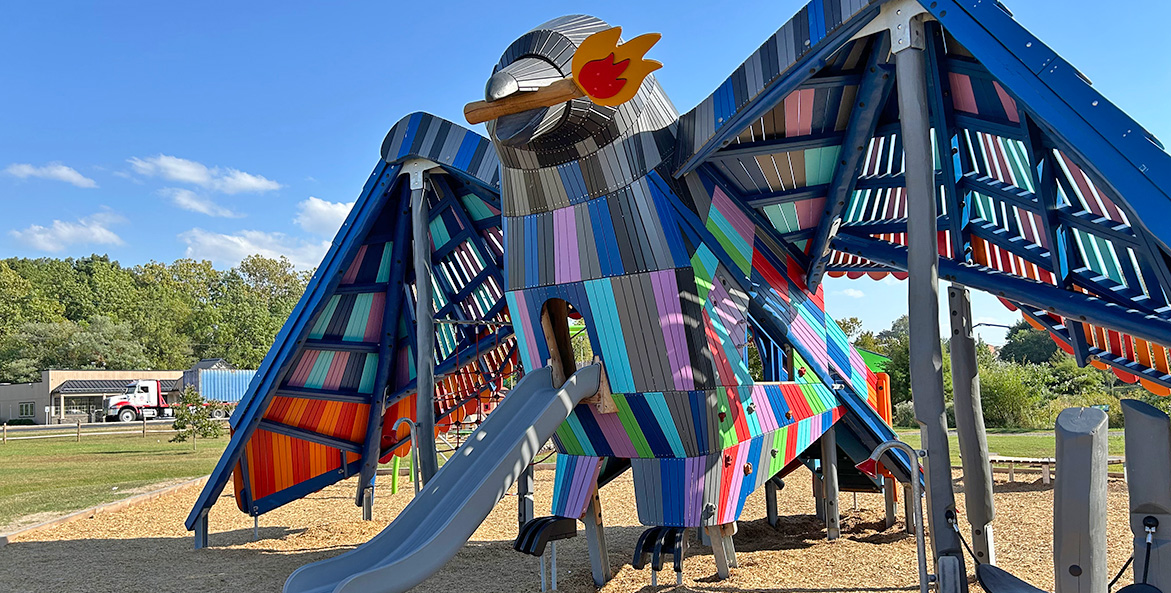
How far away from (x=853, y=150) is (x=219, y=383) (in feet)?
135

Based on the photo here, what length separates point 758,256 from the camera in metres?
7.71

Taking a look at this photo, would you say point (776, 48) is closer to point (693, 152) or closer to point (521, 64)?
point (693, 152)

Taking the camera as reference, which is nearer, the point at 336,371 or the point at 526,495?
the point at 526,495

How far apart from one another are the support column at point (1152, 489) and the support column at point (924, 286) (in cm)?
121

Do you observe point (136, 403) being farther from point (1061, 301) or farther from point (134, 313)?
point (1061, 301)

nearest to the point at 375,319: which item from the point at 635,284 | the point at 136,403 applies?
the point at 635,284

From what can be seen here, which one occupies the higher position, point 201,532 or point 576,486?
point 576,486

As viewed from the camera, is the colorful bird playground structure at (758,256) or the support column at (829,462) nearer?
the colorful bird playground structure at (758,256)

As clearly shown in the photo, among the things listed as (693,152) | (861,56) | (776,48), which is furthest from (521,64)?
(861,56)

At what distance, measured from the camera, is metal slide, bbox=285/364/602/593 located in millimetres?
5230

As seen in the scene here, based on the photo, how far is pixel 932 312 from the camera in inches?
210

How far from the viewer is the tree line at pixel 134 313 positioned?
1978 inches

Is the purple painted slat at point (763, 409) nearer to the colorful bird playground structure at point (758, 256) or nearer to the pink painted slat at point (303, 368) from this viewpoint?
the colorful bird playground structure at point (758, 256)

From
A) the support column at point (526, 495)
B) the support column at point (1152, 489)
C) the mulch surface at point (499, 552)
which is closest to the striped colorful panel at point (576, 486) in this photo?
the mulch surface at point (499, 552)
